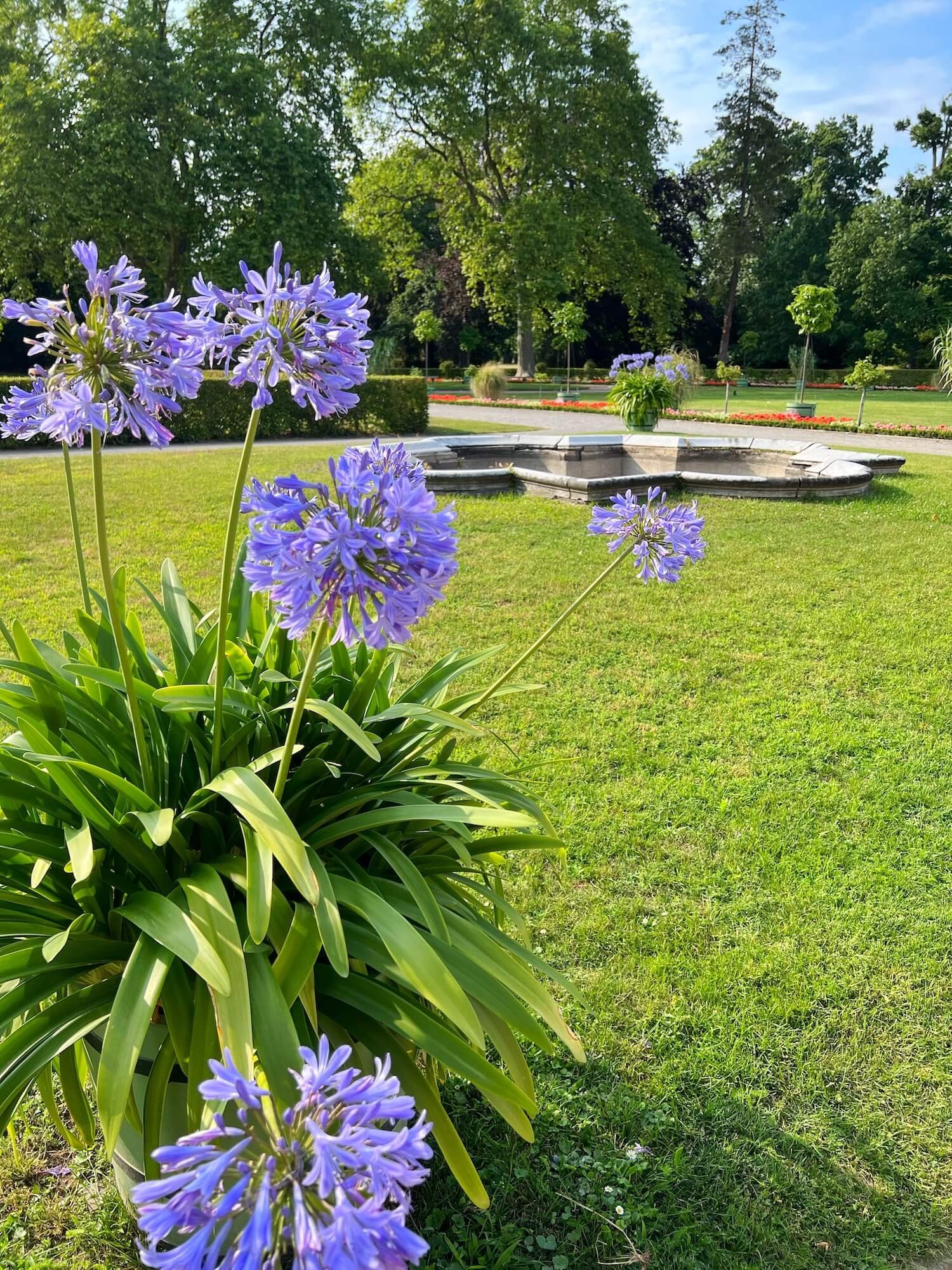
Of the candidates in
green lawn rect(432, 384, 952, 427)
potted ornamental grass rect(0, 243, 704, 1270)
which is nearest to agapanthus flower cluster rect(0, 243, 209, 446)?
potted ornamental grass rect(0, 243, 704, 1270)

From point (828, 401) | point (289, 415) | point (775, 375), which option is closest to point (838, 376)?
point (775, 375)

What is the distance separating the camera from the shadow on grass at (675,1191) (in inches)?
64.0

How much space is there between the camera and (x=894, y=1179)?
1.80 m

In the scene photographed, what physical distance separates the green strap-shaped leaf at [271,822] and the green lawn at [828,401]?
65.8 feet

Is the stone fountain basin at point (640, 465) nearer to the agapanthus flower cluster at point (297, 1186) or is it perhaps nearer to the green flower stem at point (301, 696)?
the green flower stem at point (301, 696)

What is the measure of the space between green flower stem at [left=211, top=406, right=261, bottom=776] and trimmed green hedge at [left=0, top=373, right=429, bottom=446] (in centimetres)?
1252

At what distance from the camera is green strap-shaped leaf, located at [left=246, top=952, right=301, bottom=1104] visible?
3.70 feet

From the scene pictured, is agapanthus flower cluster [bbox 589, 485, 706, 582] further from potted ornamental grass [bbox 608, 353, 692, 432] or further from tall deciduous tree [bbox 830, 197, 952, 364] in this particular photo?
tall deciduous tree [bbox 830, 197, 952, 364]

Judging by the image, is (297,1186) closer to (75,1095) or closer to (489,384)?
(75,1095)

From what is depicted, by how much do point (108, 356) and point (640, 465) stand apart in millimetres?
10006

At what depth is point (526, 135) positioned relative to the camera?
25734 mm

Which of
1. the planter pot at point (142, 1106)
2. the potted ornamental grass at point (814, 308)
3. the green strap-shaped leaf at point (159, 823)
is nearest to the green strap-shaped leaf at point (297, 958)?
the green strap-shaped leaf at point (159, 823)

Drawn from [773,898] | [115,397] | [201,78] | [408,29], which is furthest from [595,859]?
[408,29]

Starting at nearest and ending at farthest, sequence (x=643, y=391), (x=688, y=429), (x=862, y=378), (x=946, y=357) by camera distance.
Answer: (x=643, y=391), (x=688, y=429), (x=862, y=378), (x=946, y=357)
